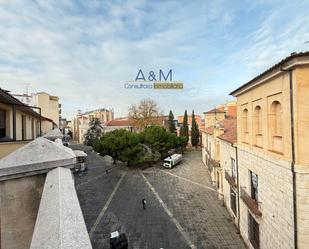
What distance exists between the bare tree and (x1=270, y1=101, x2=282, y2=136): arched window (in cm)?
3841

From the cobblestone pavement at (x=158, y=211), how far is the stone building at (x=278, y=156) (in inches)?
113

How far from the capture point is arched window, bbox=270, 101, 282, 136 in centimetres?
759

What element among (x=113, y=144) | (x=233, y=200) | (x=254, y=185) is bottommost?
(x=233, y=200)

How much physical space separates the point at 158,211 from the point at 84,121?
6287cm

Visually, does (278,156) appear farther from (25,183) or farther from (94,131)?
(94,131)

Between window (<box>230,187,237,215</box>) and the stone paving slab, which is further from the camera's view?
window (<box>230,187,237,215</box>)

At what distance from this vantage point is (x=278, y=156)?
7.27 metres

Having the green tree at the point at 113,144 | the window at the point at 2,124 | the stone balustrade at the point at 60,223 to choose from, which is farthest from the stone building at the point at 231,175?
the green tree at the point at 113,144

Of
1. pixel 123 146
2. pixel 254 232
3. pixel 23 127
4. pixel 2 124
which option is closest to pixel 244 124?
pixel 254 232

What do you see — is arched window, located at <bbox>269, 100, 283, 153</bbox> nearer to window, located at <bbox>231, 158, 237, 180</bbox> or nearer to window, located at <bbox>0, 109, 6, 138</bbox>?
window, located at <bbox>231, 158, 237, 180</bbox>

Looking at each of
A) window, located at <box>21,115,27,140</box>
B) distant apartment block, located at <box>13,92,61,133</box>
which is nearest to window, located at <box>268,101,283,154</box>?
window, located at <box>21,115,27,140</box>

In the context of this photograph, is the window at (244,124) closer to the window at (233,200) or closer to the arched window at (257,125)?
the arched window at (257,125)

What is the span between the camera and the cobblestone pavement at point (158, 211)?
39.3 ft

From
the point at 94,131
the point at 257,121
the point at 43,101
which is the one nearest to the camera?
the point at 257,121
